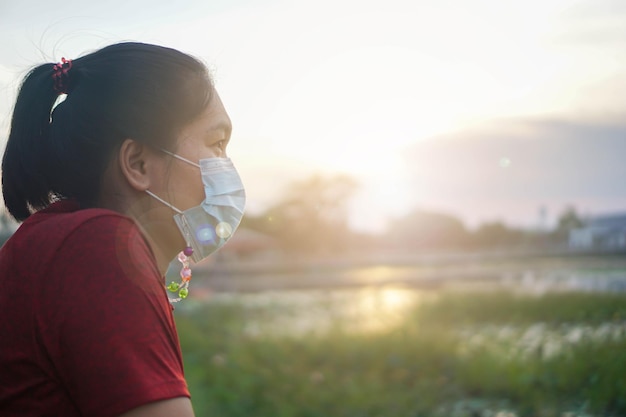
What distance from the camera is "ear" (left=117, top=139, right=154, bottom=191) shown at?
1280 mm

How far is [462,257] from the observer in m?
29.1

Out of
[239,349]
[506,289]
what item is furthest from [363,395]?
[506,289]

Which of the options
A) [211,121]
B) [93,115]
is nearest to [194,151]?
[211,121]

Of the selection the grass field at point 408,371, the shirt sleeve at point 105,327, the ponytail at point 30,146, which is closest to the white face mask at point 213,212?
the ponytail at point 30,146

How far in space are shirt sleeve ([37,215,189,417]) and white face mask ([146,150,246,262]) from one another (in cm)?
40

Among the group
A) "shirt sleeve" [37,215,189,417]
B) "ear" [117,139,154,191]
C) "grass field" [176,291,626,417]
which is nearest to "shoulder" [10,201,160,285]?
"shirt sleeve" [37,215,189,417]

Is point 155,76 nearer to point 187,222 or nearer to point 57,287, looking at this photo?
point 187,222

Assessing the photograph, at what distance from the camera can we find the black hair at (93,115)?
1267 millimetres

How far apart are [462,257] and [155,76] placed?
2881cm

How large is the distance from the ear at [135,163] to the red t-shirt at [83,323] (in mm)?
224

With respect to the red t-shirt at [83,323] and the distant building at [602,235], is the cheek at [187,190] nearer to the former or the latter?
the red t-shirt at [83,323]

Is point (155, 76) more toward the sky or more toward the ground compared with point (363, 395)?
more toward the sky

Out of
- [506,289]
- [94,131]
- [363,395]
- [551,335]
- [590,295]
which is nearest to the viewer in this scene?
[94,131]

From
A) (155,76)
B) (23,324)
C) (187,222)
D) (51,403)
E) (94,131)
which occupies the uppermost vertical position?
(155,76)
